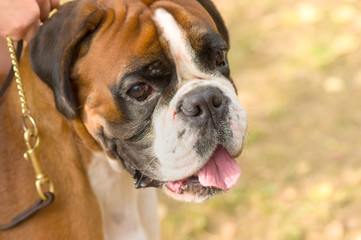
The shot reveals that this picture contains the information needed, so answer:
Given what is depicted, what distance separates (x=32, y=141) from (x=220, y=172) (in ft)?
2.89

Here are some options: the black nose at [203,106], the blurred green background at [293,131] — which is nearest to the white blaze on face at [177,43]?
the black nose at [203,106]

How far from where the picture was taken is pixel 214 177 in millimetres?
2727

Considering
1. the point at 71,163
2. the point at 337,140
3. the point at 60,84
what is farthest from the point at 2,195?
the point at 337,140

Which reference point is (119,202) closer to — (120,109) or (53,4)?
(120,109)

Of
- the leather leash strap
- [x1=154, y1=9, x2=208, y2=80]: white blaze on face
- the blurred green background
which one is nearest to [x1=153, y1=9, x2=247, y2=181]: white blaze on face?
[x1=154, y1=9, x2=208, y2=80]: white blaze on face

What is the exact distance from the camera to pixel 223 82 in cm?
280

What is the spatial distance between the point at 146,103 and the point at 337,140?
2.82m

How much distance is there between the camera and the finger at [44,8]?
2.79 meters

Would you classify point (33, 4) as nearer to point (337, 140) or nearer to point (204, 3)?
Result: point (204, 3)

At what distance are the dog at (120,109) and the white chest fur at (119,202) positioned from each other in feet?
0.25

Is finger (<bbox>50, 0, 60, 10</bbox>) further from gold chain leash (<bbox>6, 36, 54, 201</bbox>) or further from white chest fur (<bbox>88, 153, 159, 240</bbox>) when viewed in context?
white chest fur (<bbox>88, 153, 159, 240</bbox>)

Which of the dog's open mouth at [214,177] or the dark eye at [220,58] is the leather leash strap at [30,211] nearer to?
the dog's open mouth at [214,177]

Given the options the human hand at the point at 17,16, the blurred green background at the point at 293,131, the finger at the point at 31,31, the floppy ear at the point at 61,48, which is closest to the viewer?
the floppy ear at the point at 61,48

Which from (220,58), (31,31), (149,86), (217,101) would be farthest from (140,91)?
(31,31)
